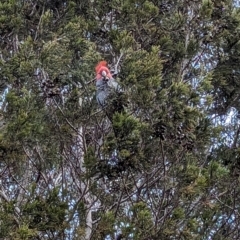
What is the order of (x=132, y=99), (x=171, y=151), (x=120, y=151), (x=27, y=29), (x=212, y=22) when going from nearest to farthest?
1. (x=120, y=151)
2. (x=132, y=99)
3. (x=171, y=151)
4. (x=212, y=22)
5. (x=27, y=29)

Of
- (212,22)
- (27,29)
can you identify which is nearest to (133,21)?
(212,22)

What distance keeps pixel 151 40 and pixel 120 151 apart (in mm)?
2134

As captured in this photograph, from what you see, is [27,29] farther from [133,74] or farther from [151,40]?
[133,74]

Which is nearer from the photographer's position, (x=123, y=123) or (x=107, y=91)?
(x=123, y=123)

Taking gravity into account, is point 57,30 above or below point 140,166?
above

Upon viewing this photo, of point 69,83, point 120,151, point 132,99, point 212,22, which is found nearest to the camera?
point 120,151

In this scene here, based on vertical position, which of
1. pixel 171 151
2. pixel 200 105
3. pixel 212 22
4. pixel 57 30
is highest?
pixel 57 30

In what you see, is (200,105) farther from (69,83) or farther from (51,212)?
(51,212)

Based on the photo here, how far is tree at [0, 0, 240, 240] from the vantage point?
187 inches

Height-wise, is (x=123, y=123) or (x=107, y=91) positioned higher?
(x=107, y=91)

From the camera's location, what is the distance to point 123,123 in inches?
173

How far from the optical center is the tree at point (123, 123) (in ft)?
15.5

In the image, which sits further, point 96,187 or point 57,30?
point 57,30

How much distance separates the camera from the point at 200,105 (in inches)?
217
